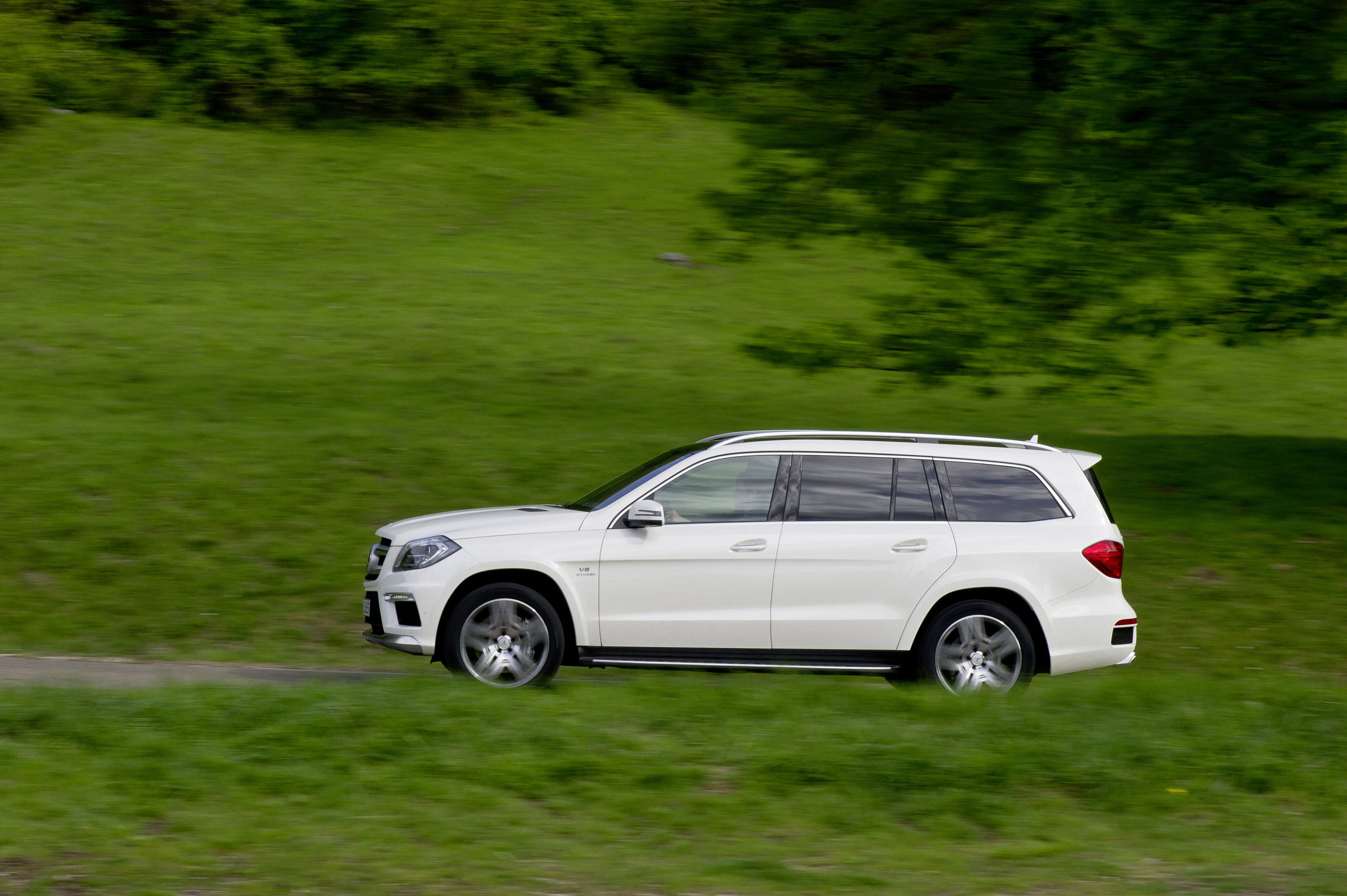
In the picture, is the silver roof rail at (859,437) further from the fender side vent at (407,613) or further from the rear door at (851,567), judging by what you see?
the fender side vent at (407,613)

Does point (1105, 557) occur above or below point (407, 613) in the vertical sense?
Result: above

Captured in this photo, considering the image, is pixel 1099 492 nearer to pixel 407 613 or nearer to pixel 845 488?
pixel 845 488

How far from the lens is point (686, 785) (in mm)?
6375

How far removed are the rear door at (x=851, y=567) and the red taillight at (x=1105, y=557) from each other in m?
0.83

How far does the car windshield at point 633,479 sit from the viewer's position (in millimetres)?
8664

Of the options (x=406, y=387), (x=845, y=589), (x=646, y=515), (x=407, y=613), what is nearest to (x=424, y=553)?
(x=407, y=613)

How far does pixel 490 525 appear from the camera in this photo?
27.7 ft

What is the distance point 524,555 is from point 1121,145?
24.0 ft

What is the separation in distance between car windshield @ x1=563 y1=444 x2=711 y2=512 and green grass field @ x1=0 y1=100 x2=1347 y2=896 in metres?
1.15

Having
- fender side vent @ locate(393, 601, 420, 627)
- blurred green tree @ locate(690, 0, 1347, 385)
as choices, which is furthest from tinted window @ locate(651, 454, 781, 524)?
blurred green tree @ locate(690, 0, 1347, 385)

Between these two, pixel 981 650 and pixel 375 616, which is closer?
pixel 981 650

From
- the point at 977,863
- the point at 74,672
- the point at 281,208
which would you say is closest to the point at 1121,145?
the point at 977,863

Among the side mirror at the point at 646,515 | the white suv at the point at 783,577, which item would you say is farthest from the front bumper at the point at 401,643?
the side mirror at the point at 646,515

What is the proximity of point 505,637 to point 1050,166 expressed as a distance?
720 centimetres
